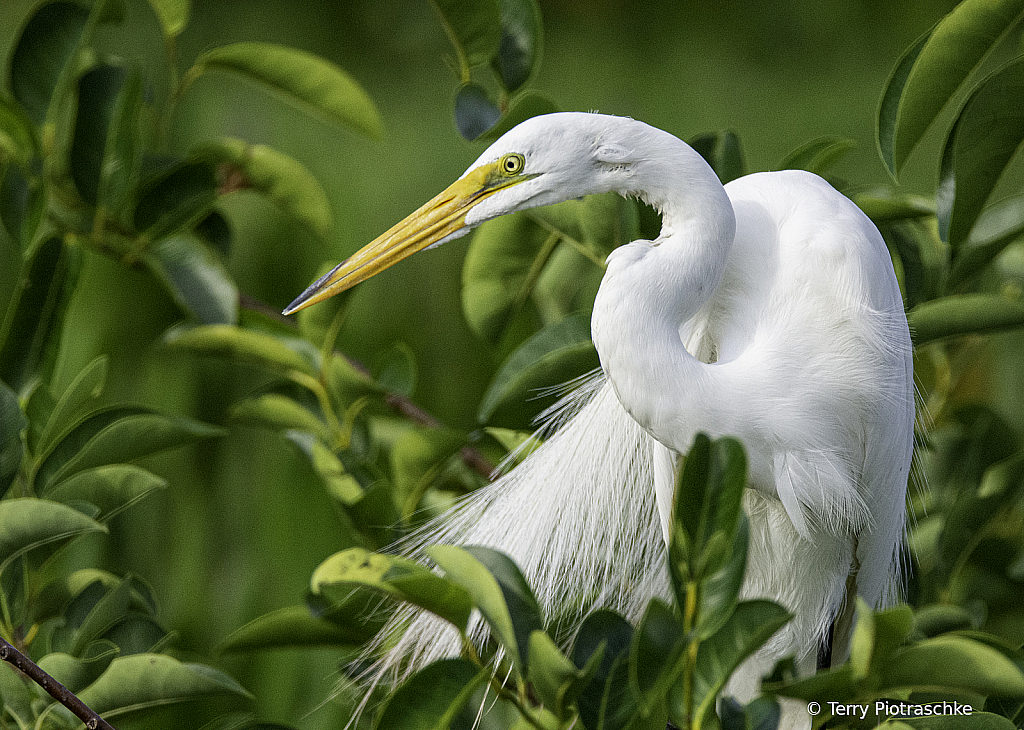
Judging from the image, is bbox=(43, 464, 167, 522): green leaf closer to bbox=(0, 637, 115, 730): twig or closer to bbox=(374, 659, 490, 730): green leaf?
bbox=(0, 637, 115, 730): twig

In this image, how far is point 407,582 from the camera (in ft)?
Result: 1.77

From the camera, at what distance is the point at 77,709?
0.62 m

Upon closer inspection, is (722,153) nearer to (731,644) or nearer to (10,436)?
(731,644)

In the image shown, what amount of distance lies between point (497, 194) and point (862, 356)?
1.26ft

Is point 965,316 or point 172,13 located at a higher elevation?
point 172,13

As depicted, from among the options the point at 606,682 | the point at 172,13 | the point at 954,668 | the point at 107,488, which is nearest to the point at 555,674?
the point at 606,682

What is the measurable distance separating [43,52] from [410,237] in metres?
0.61

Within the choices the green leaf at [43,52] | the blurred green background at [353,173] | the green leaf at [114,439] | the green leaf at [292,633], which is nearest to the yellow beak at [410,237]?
the green leaf at [114,439]

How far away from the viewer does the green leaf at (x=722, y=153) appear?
40.1 inches

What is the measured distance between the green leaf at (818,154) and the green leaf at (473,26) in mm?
378

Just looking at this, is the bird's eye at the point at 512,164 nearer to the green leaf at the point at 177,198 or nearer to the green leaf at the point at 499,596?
the green leaf at the point at 499,596

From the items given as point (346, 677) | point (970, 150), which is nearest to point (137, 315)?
point (346, 677)

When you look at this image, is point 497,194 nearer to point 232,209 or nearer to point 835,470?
point 835,470

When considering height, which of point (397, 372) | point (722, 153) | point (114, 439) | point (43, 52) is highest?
point (43, 52)
